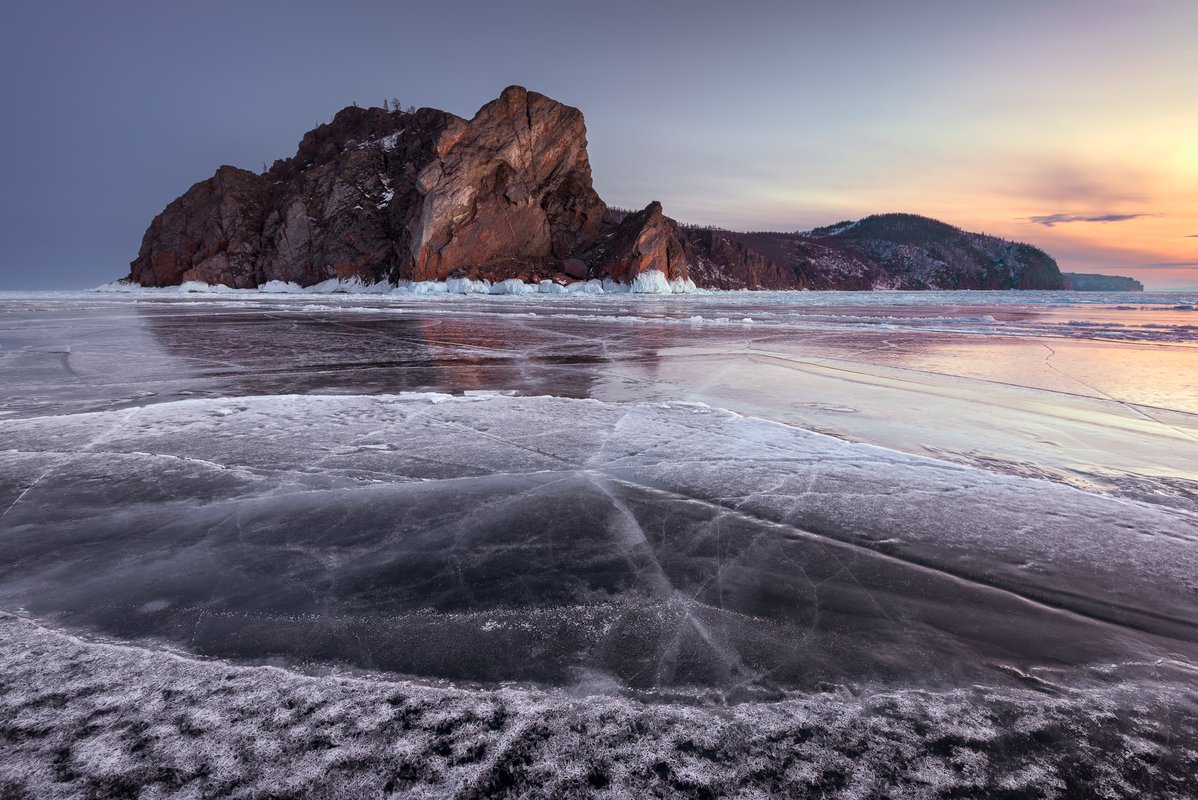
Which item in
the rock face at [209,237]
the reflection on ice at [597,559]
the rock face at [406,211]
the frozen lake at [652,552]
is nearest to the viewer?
the frozen lake at [652,552]

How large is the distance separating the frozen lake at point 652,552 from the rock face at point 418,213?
65491 mm

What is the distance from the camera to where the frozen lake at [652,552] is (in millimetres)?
1467

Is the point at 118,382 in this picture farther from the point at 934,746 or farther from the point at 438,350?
the point at 934,746

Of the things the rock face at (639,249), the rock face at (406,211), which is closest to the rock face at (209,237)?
the rock face at (406,211)

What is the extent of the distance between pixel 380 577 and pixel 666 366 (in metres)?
6.11

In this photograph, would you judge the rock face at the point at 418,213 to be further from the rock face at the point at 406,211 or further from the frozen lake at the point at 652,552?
the frozen lake at the point at 652,552

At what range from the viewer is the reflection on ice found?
1.63 m

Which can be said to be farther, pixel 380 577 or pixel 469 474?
pixel 469 474

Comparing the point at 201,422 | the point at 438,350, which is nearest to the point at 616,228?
the point at 438,350

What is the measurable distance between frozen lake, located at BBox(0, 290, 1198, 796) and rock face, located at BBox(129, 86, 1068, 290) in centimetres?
6549

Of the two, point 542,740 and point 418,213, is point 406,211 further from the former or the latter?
point 542,740

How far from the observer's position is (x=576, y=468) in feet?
10.9

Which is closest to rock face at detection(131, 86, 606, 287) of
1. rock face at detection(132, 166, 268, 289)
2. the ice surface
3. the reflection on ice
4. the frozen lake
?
rock face at detection(132, 166, 268, 289)

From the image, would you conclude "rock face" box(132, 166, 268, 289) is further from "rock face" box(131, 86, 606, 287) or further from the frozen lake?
the frozen lake
